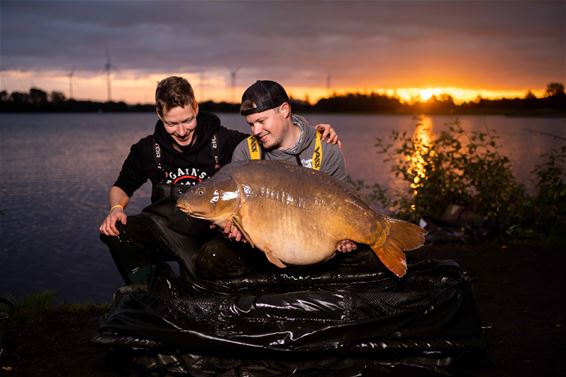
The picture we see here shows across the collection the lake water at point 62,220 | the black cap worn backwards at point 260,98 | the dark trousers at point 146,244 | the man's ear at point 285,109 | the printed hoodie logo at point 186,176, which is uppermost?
the black cap worn backwards at point 260,98

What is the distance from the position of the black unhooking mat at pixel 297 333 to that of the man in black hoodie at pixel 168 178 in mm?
445

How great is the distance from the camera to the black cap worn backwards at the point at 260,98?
2.90 meters

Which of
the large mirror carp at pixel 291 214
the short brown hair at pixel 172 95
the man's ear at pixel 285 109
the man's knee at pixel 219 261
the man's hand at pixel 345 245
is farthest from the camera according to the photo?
Result: the short brown hair at pixel 172 95

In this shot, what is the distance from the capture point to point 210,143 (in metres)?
3.46

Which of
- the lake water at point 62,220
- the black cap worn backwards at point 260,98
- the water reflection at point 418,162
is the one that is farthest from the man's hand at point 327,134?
the water reflection at point 418,162

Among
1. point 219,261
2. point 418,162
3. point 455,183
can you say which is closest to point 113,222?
point 219,261

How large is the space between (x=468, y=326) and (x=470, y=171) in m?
3.68

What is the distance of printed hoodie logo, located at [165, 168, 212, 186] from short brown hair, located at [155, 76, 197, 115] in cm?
44

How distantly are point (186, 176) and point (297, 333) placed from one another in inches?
53.8

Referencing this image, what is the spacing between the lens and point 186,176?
3.43 meters

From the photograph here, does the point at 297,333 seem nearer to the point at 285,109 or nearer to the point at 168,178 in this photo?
the point at 285,109

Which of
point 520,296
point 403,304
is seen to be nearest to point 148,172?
point 403,304

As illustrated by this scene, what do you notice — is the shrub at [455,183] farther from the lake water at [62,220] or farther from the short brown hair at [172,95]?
the short brown hair at [172,95]

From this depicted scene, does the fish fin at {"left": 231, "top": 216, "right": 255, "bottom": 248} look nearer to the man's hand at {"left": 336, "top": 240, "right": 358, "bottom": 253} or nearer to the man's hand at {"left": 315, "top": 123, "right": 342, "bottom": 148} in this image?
the man's hand at {"left": 336, "top": 240, "right": 358, "bottom": 253}
